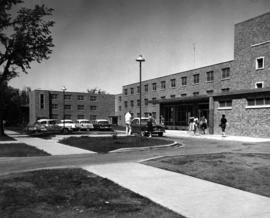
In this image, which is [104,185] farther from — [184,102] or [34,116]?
[34,116]

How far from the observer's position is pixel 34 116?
84750 millimetres

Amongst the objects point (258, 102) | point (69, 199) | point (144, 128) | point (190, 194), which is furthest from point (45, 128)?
point (190, 194)

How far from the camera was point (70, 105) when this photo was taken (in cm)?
8875

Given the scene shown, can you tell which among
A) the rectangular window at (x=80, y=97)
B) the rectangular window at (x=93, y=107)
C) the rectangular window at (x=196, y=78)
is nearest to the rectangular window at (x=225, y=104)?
the rectangular window at (x=196, y=78)

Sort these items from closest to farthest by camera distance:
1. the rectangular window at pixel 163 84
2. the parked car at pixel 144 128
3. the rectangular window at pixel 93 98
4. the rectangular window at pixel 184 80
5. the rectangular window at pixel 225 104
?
the parked car at pixel 144 128 < the rectangular window at pixel 225 104 < the rectangular window at pixel 184 80 < the rectangular window at pixel 163 84 < the rectangular window at pixel 93 98

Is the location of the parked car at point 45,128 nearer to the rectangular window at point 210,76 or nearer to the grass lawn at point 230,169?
the rectangular window at point 210,76

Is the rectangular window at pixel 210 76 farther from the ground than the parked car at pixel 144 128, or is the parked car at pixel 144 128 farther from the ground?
the rectangular window at pixel 210 76

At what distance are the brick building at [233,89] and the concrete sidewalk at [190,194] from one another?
60.8ft

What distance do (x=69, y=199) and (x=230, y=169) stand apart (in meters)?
5.15

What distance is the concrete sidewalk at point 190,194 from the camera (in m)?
5.77

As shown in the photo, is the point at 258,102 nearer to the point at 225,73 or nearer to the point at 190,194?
the point at 190,194

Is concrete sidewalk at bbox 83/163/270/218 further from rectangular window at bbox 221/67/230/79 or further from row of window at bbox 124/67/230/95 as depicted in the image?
row of window at bbox 124/67/230/95

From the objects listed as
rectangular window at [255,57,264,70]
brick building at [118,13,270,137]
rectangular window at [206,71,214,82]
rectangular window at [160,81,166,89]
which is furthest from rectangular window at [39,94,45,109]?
rectangular window at [255,57,264,70]

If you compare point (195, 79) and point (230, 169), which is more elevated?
point (195, 79)
